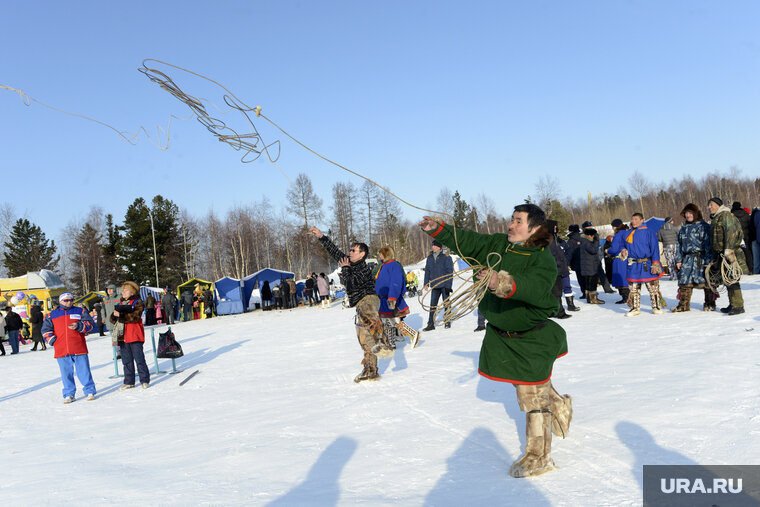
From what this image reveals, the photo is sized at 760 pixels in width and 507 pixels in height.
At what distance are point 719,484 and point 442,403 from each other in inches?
116

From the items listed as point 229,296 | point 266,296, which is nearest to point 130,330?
point 229,296

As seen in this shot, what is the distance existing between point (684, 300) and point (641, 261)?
1.05 m

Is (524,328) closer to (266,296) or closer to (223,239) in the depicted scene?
(266,296)

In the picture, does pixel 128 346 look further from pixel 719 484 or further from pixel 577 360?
pixel 719 484

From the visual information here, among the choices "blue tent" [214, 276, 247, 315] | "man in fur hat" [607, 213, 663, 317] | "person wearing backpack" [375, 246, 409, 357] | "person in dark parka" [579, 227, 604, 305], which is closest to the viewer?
"person wearing backpack" [375, 246, 409, 357]

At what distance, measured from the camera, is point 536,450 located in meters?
3.60

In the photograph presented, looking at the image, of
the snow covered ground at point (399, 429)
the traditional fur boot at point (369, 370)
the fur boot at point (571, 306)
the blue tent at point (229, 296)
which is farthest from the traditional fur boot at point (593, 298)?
the blue tent at point (229, 296)

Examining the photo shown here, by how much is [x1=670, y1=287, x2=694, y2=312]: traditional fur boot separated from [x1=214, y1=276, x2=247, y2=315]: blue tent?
22505 millimetres

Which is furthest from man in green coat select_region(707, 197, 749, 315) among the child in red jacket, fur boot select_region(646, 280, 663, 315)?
the child in red jacket

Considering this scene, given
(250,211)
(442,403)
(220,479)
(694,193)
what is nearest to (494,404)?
(442,403)

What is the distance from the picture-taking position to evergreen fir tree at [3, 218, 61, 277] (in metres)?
50.3

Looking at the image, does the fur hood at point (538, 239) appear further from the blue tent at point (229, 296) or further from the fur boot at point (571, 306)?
the blue tent at point (229, 296)

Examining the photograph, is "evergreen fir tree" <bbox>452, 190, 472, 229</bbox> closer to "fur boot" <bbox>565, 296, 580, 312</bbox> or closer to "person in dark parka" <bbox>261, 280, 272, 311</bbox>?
"person in dark parka" <bbox>261, 280, 272, 311</bbox>

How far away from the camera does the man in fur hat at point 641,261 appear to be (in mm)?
9516
